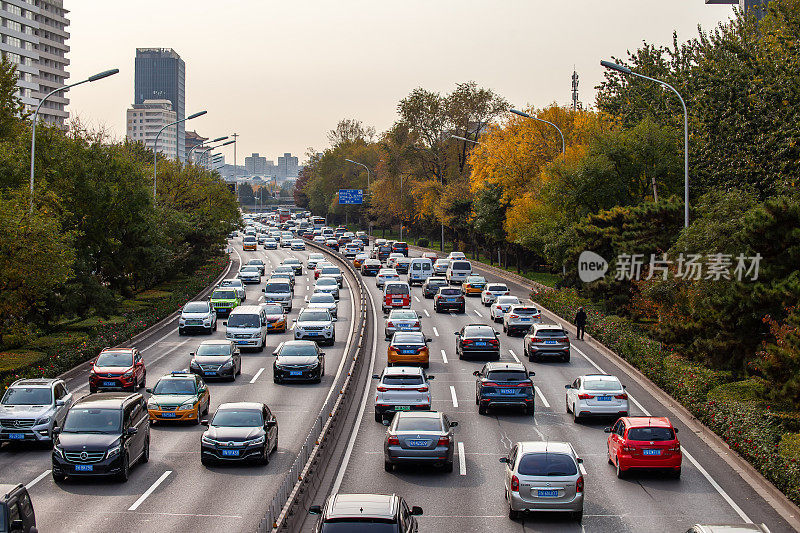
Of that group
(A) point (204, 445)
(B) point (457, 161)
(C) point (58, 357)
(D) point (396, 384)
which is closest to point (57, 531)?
(A) point (204, 445)

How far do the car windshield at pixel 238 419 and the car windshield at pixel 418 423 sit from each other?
3545mm

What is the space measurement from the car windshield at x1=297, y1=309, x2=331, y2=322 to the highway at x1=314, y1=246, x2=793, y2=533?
41.5ft

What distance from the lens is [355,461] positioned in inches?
945

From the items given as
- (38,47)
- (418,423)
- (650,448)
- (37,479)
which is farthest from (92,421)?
(38,47)

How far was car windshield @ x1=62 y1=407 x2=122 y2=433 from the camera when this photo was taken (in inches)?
855

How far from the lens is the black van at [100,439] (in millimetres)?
21000

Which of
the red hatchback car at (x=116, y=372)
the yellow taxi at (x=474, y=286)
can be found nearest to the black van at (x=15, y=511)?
the red hatchback car at (x=116, y=372)

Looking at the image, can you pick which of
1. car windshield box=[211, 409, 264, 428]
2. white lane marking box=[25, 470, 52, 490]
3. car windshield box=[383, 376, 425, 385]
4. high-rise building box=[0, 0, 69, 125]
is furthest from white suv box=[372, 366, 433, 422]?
high-rise building box=[0, 0, 69, 125]

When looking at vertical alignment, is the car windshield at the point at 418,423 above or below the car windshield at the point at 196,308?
above

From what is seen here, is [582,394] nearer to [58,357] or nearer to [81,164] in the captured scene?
[58,357]

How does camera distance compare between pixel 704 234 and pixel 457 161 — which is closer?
pixel 704 234

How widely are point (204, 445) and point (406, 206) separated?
97.6m

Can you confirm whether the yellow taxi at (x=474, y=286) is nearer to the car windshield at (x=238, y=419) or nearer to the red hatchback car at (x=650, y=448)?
the car windshield at (x=238, y=419)

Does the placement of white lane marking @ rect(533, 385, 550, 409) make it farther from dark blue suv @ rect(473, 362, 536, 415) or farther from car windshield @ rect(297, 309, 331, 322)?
car windshield @ rect(297, 309, 331, 322)
